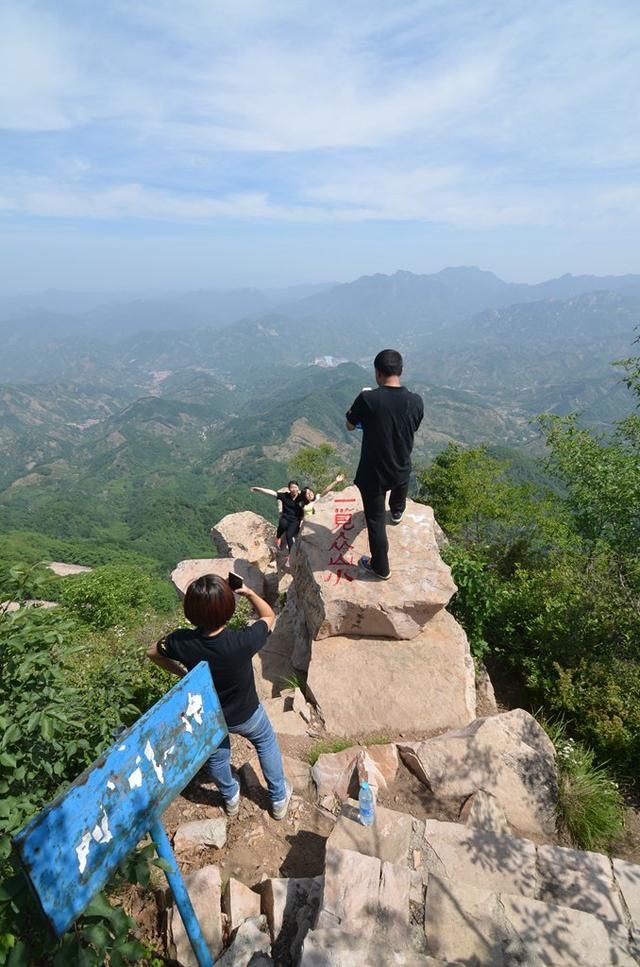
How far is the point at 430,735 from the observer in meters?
6.30

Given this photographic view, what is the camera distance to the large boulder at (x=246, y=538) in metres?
19.8

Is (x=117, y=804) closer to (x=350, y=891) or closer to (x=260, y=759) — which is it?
(x=350, y=891)

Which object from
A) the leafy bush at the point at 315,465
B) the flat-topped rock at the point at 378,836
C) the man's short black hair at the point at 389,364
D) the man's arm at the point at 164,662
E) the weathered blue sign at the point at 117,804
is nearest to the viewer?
the weathered blue sign at the point at 117,804

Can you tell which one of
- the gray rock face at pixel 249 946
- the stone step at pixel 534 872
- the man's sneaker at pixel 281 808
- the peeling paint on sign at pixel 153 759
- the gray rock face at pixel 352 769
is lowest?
the gray rock face at pixel 352 769

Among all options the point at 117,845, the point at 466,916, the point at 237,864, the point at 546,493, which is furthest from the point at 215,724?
the point at 546,493

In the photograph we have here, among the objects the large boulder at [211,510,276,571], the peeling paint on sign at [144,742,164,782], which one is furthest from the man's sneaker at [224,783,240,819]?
the large boulder at [211,510,276,571]

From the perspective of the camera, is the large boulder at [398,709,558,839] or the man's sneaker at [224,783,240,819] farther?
the large boulder at [398,709,558,839]

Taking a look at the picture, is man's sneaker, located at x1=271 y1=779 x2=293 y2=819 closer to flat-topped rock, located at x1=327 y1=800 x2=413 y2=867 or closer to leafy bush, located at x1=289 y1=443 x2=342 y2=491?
flat-topped rock, located at x1=327 y1=800 x2=413 y2=867

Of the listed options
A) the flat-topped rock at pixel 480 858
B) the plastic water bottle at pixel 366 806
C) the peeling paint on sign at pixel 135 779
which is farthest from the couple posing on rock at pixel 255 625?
the flat-topped rock at pixel 480 858

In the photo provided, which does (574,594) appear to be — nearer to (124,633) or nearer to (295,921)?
(295,921)

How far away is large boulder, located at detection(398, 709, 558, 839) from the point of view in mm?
4848

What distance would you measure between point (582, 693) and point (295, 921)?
194 inches

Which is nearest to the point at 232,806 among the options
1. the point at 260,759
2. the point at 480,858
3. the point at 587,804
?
the point at 260,759

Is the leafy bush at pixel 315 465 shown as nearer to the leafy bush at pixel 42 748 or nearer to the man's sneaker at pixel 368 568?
the man's sneaker at pixel 368 568
